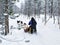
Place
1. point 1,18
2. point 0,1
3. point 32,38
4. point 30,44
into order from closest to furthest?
point 30,44 < point 32,38 < point 0,1 < point 1,18

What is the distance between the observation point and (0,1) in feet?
58.1

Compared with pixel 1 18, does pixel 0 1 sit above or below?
above

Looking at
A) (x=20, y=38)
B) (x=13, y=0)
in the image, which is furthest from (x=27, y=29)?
(x=13, y=0)

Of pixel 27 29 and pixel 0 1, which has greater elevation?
pixel 0 1

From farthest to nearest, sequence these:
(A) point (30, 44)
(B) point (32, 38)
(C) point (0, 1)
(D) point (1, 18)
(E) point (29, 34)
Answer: (D) point (1, 18) → (C) point (0, 1) → (E) point (29, 34) → (B) point (32, 38) → (A) point (30, 44)

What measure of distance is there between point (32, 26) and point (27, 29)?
0.68 meters

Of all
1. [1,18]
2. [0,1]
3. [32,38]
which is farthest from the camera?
[1,18]

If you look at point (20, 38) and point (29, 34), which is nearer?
point (20, 38)

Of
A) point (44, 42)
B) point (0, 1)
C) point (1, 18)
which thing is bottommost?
point (44, 42)

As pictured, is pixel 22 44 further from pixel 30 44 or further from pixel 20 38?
pixel 20 38

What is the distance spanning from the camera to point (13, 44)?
1309cm

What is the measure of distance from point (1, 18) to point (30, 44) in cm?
801

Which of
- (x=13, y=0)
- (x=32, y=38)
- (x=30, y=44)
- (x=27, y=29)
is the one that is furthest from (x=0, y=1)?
(x=30, y=44)

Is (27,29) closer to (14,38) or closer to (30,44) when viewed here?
(14,38)
